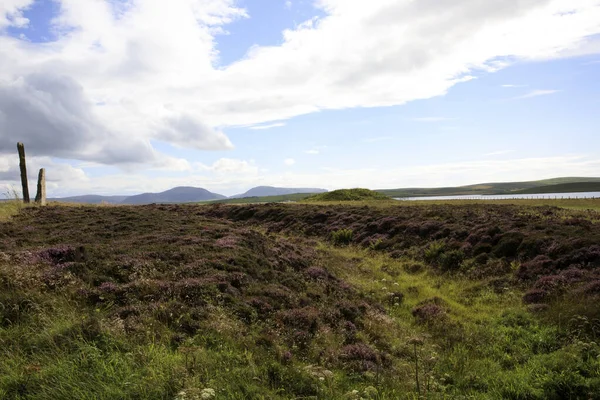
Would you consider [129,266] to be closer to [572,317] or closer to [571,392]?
[571,392]

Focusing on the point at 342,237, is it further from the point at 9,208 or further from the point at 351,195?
the point at 351,195

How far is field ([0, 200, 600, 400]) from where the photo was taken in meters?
6.03

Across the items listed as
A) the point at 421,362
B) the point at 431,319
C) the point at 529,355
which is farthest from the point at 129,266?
the point at 529,355

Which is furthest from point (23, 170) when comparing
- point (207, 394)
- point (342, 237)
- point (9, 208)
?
point (207, 394)

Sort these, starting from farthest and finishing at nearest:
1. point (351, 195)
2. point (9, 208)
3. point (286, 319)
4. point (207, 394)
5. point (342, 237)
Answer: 1. point (351, 195)
2. point (342, 237)
3. point (9, 208)
4. point (286, 319)
5. point (207, 394)

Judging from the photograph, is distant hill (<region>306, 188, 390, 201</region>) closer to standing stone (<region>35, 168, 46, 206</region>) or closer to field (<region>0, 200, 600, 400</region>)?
standing stone (<region>35, 168, 46, 206</region>)

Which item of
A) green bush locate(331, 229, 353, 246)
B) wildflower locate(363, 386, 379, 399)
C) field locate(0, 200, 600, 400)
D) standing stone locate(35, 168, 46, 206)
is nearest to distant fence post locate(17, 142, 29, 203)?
standing stone locate(35, 168, 46, 206)

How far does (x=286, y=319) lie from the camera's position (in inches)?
384

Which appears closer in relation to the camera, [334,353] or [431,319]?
[334,353]

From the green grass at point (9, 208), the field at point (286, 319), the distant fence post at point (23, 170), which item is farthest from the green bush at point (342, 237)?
the distant fence post at point (23, 170)

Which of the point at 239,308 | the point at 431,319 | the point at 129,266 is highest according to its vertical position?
the point at 129,266

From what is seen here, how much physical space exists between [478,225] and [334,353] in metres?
18.9

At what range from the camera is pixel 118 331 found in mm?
6988

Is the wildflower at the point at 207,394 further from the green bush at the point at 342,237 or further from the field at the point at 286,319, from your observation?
the green bush at the point at 342,237
